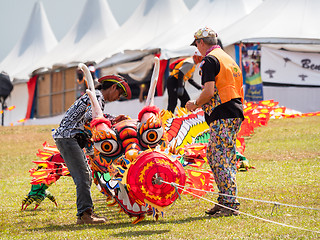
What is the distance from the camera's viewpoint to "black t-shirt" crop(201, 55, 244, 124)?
14.7ft

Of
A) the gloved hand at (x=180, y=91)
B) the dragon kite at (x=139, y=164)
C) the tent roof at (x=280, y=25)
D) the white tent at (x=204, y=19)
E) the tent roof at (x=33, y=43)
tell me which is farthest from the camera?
the tent roof at (x=33, y=43)

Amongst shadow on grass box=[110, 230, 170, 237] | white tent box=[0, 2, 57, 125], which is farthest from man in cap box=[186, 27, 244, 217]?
white tent box=[0, 2, 57, 125]

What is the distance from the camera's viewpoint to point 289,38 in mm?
14875

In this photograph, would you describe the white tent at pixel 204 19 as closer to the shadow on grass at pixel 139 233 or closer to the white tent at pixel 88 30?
the white tent at pixel 88 30

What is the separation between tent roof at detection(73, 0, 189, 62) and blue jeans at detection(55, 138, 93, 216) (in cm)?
1613

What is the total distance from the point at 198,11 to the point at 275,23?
4.79m

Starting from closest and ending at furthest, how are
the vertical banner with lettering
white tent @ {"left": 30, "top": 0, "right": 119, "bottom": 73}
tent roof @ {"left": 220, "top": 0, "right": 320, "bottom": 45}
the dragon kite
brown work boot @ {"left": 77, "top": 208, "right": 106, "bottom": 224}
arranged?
the dragon kite < brown work boot @ {"left": 77, "top": 208, "right": 106, "bottom": 224} < the vertical banner with lettering < tent roof @ {"left": 220, "top": 0, "right": 320, "bottom": 45} < white tent @ {"left": 30, "top": 0, "right": 119, "bottom": 73}

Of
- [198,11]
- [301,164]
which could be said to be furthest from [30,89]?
[301,164]

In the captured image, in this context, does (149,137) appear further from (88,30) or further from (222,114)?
(88,30)

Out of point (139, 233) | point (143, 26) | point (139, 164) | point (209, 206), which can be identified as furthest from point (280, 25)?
point (139, 233)

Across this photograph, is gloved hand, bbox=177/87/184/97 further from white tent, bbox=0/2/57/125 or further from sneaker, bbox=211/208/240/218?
white tent, bbox=0/2/57/125

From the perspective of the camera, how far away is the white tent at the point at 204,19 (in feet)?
60.0

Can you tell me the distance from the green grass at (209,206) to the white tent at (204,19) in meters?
9.20

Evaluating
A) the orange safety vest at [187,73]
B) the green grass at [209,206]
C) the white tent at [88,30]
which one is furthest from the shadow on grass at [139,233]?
the white tent at [88,30]
